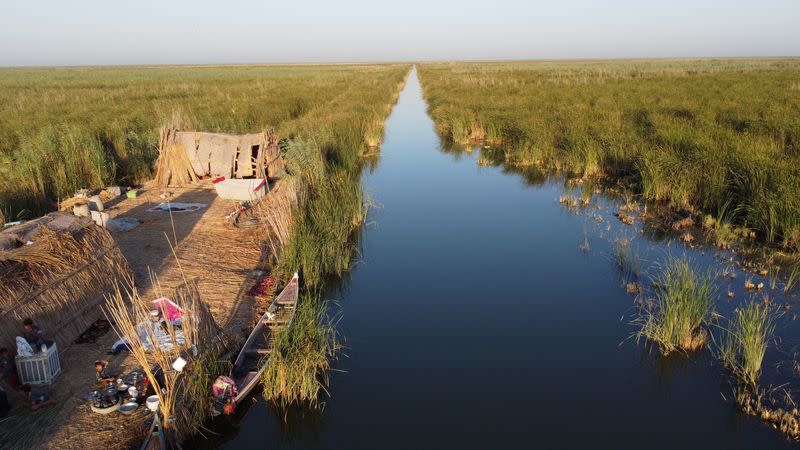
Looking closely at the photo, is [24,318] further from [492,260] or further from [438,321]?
[492,260]

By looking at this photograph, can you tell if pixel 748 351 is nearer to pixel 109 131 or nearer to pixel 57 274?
pixel 57 274

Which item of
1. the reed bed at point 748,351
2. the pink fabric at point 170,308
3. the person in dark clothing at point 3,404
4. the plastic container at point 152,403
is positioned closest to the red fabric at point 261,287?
the pink fabric at point 170,308

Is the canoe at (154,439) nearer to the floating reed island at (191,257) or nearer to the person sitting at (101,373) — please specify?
the floating reed island at (191,257)

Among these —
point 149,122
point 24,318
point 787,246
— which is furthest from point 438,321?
point 149,122

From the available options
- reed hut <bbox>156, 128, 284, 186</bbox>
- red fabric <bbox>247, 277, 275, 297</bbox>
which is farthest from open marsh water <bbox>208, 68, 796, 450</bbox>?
reed hut <bbox>156, 128, 284, 186</bbox>

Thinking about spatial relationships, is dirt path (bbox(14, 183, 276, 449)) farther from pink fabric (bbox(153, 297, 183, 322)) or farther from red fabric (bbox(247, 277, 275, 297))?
pink fabric (bbox(153, 297, 183, 322))

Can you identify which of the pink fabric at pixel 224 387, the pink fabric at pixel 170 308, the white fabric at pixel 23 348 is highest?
the white fabric at pixel 23 348
